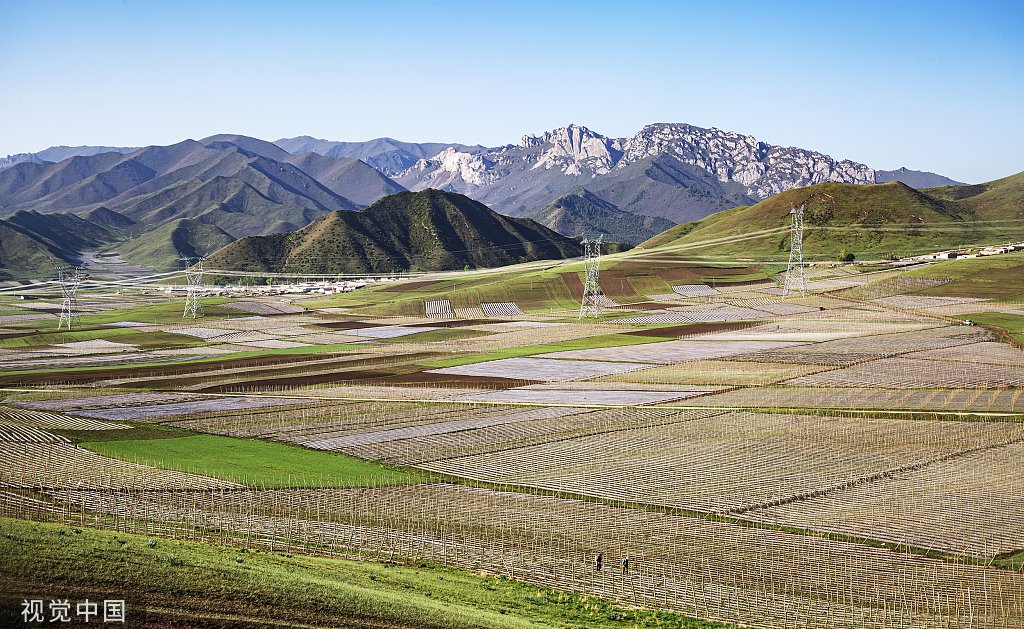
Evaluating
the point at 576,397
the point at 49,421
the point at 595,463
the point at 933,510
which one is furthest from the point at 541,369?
the point at 933,510

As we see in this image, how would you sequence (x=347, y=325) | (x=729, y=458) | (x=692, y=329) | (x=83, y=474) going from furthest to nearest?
1. (x=347, y=325)
2. (x=692, y=329)
3. (x=729, y=458)
4. (x=83, y=474)

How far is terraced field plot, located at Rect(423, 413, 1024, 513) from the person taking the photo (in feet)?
138

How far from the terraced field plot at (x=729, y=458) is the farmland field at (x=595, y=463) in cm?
23

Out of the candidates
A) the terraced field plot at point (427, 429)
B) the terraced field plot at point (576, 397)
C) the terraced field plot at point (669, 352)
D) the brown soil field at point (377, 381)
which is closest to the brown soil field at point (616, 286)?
the terraced field plot at point (669, 352)

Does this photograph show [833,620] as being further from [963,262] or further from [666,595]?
[963,262]

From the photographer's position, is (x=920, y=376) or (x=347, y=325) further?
(x=347, y=325)

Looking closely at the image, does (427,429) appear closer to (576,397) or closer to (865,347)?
(576,397)

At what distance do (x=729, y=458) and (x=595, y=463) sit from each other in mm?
8800

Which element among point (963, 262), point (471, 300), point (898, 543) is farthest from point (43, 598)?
point (963, 262)

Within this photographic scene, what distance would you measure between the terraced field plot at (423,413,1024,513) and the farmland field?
0.23 metres

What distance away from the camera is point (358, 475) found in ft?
148

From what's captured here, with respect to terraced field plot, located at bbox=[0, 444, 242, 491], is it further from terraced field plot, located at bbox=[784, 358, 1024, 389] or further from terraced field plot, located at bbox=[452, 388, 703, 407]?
terraced field plot, located at bbox=[784, 358, 1024, 389]

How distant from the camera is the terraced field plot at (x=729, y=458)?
4200 cm

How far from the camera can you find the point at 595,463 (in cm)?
4741
